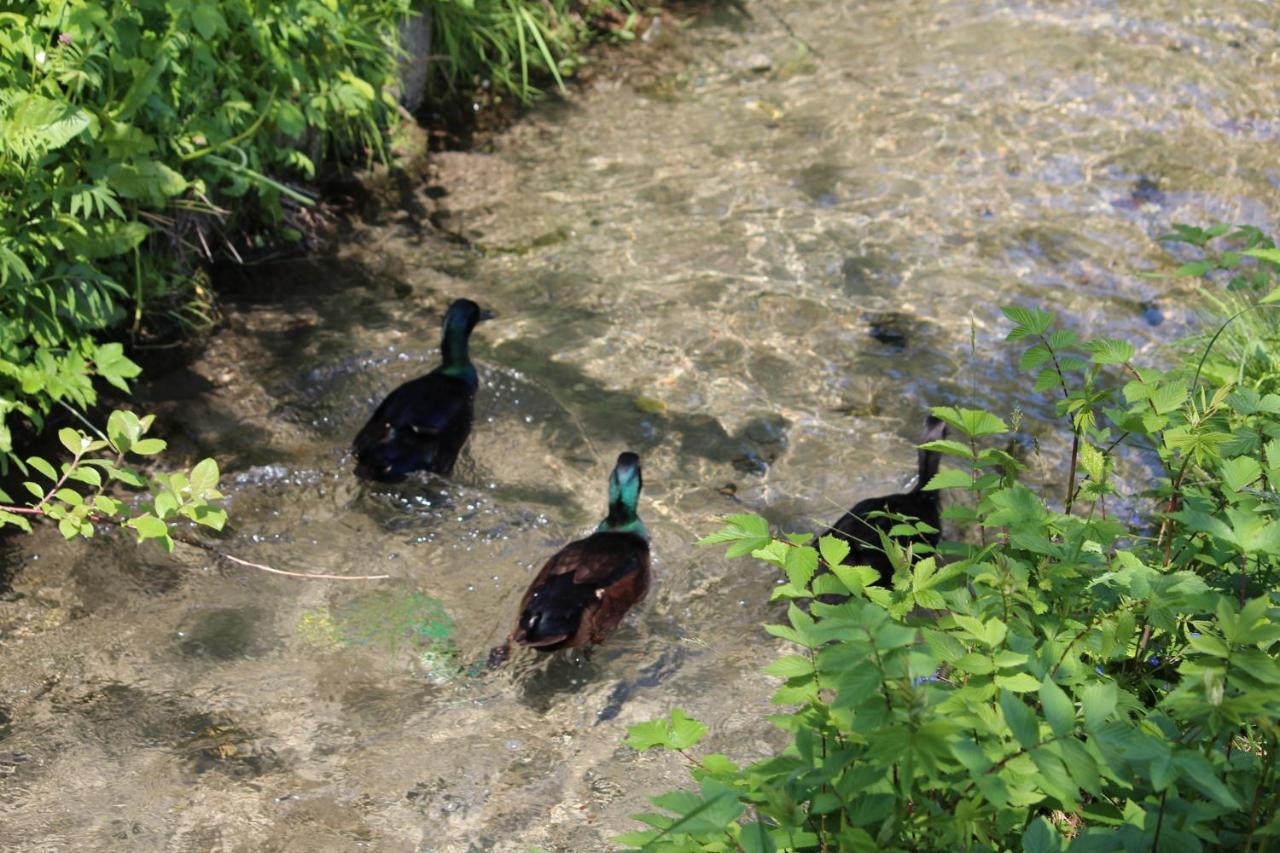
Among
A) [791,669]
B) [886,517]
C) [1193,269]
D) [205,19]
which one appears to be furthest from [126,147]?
[1193,269]

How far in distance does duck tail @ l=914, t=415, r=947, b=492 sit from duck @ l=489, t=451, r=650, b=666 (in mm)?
1052

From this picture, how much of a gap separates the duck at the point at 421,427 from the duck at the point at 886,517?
1.59 metres

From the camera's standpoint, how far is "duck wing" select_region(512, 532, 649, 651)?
4.20 m

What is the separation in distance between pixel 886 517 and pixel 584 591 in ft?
3.46

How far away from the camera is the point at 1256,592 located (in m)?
2.69

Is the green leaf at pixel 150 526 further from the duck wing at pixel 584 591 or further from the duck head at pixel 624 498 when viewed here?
the duck head at pixel 624 498

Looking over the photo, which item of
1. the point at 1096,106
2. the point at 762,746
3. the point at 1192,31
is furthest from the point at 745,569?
the point at 1192,31

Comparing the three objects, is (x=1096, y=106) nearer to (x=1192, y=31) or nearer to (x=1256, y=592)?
(x=1192, y=31)

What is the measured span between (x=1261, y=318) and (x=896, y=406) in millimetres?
1514

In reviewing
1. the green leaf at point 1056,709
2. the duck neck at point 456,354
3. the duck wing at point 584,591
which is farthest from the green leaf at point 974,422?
the duck neck at point 456,354

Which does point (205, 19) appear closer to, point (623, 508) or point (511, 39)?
point (623, 508)

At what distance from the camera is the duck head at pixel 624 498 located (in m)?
4.75

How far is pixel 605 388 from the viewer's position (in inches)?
226

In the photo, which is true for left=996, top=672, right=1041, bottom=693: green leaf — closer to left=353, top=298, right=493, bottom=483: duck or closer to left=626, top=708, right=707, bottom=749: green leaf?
left=626, top=708, right=707, bottom=749: green leaf
